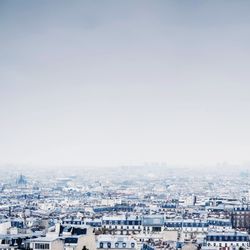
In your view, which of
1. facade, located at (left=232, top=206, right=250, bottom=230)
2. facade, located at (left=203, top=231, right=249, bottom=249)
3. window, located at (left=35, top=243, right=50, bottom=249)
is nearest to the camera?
window, located at (left=35, top=243, right=50, bottom=249)

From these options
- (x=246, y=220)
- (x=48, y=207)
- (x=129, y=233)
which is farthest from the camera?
(x=48, y=207)

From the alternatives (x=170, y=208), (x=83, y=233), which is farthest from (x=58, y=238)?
(x=170, y=208)

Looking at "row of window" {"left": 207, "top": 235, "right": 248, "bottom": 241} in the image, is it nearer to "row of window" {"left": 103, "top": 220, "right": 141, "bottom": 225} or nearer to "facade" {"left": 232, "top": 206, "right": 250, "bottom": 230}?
"row of window" {"left": 103, "top": 220, "right": 141, "bottom": 225}

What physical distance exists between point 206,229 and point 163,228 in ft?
8.63

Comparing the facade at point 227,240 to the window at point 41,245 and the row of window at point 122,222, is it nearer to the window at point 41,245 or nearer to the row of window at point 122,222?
the window at point 41,245

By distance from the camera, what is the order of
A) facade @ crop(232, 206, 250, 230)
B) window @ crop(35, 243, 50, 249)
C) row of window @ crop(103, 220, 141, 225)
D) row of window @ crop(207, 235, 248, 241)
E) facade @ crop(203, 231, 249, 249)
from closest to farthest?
window @ crop(35, 243, 50, 249) < facade @ crop(203, 231, 249, 249) < row of window @ crop(207, 235, 248, 241) < row of window @ crop(103, 220, 141, 225) < facade @ crop(232, 206, 250, 230)

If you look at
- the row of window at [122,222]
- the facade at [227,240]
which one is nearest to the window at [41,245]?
the facade at [227,240]

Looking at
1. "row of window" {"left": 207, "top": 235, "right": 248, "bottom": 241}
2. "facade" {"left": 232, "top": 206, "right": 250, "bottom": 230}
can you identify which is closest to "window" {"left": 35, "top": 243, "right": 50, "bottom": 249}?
"row of window" {"left": 207, "top": 235, "right": 248, "bottom": 241}

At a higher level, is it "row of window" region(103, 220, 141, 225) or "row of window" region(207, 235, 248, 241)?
"row of window" region(103, 220, 141, 225)

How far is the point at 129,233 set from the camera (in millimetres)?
42969

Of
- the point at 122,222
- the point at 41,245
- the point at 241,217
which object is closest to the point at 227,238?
the point at 122,222

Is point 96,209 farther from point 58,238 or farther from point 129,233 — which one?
point 58,238

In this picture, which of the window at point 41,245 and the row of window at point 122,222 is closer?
the window at point 41,245

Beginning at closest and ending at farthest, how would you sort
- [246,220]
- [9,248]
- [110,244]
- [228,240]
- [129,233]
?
[9,248]
[110,244]
[228,240]
[129,233]
[246,220]
